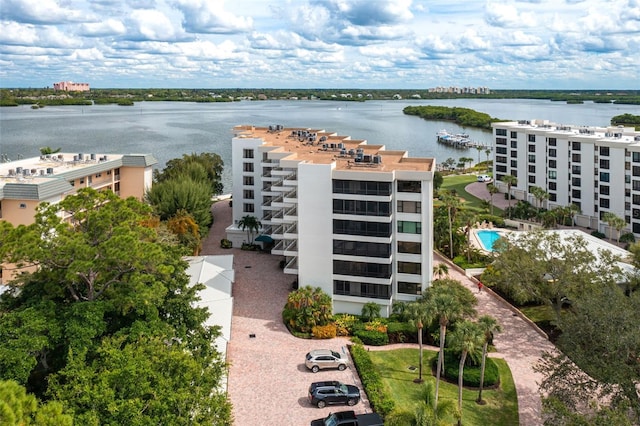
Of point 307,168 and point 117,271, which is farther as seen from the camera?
point 307,168

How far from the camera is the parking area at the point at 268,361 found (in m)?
27.3

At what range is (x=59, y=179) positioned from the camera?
43062mm

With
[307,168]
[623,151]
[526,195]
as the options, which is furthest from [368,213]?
[526,195]

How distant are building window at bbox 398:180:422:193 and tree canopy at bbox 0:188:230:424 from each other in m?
16.7

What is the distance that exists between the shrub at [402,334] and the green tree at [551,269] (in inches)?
323

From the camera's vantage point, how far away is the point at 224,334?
107 ft

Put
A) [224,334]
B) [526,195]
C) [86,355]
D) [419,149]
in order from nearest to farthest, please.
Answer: [86,355], [224,334], [526,195], [419,149]

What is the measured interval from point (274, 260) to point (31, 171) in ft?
74.1

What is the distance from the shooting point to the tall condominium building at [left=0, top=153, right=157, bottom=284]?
132 ft

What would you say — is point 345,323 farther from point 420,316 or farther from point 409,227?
point 409,227

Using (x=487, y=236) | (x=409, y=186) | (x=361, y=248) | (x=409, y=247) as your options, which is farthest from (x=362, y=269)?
(x=487, y=236)

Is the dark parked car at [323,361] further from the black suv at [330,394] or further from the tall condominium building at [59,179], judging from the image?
the tall condominium building at [59,179]

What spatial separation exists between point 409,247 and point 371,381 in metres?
12.2

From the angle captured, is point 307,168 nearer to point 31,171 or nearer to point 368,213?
point 368,213
